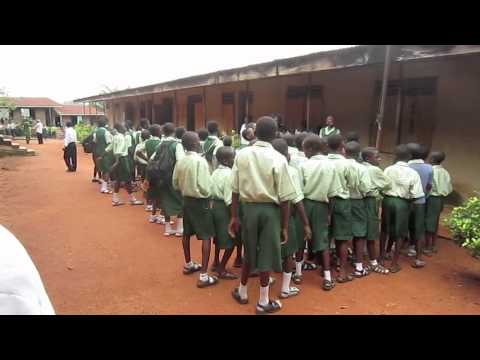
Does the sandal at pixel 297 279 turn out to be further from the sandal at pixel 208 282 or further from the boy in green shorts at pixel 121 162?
the boy in green shorts at pixel 121 162

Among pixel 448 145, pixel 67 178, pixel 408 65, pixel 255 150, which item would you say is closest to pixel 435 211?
pixel 448 145

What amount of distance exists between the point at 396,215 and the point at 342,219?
747 mm

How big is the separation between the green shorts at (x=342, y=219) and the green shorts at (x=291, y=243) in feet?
1.94

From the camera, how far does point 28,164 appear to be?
A: 51.9 ft

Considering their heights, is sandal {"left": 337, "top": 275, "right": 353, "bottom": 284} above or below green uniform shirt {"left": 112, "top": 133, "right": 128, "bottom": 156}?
below

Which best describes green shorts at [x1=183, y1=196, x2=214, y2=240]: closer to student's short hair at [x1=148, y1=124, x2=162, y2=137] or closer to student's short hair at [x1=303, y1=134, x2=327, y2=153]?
student's short hair at [x1=303, y1=134, x2=327, y2=153]

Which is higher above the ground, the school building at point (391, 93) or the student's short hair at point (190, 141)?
the school building at point (391, 93)

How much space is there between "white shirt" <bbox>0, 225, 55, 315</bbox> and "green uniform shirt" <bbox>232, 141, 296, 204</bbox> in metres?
2.47

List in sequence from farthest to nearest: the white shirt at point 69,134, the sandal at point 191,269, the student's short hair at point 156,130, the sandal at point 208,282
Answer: the white shirt at point 69,134 → the student's short hair at point 156,130 → the sandal at point 191,269 → the sandal at point 208,282

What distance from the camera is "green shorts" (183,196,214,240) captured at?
4246mm

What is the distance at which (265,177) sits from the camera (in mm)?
3268

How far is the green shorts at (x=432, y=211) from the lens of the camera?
4.96m

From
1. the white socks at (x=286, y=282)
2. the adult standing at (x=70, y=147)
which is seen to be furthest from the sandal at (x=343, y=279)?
the adult standing at (x=70, y=147)

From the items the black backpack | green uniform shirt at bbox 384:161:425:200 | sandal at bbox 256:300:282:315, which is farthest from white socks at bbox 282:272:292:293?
the black backpack
